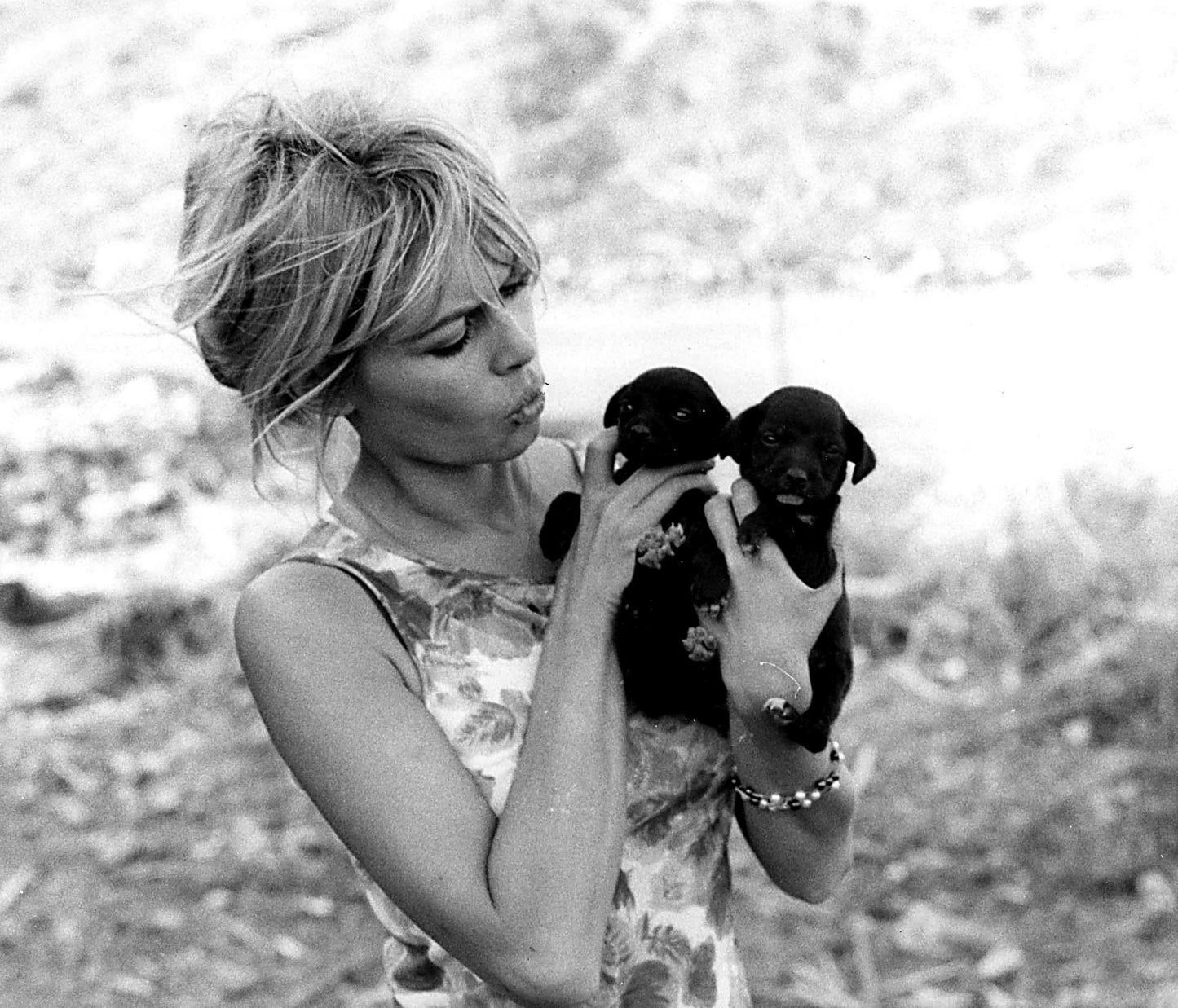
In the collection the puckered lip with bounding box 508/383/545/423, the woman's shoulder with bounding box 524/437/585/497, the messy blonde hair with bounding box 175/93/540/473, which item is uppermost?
the messy blonde hair with bounding box 175/93/540/473

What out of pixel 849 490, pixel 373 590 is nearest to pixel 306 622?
pixel 373 590

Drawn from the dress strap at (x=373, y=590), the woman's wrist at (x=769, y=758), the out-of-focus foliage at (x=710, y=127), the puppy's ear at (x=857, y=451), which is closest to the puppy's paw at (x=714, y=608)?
the woman's wrist at (x=769, y=758)

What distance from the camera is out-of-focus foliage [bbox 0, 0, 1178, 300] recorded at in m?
5.51

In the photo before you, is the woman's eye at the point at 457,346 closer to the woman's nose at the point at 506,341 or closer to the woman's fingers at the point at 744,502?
the woman's nose at the point at 506,341

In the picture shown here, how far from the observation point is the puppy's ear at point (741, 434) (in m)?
2.01

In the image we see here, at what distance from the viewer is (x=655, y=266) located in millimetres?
6172

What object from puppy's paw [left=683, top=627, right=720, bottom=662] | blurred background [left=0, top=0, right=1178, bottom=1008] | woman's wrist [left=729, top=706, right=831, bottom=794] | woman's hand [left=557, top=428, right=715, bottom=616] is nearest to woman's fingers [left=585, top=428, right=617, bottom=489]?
woman's hand [left=557, top=428, right=715, bottom=616]

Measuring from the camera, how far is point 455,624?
80.3 inches

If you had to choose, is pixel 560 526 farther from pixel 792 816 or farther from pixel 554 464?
pixel 792 816

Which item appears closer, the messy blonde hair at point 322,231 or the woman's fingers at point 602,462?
the messy blonde hair at point 322,231

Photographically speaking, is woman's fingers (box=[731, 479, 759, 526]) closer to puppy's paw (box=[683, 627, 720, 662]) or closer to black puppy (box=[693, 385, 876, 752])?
black puppy (box=[693, 385, 876, 752])

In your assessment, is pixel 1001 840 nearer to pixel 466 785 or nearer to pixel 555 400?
pixel 555 400

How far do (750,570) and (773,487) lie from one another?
95 millimetres

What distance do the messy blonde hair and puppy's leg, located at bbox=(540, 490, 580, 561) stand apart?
301mm
